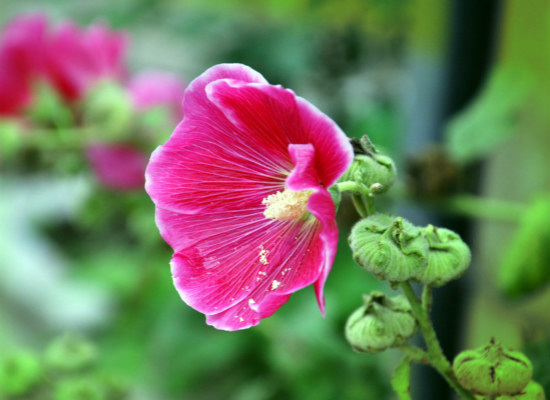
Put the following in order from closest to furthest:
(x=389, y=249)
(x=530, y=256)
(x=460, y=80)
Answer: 1. (x=389, y=249)
2. (x=530, y=256)
3. (x=460, y=80)

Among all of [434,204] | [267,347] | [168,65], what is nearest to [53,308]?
[168,65]

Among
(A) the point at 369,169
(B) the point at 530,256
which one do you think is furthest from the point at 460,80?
(A) the point at 369,169

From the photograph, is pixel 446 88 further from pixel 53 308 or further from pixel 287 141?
pixel 53 308

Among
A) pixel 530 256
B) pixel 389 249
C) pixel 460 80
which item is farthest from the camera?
pixel 460 80

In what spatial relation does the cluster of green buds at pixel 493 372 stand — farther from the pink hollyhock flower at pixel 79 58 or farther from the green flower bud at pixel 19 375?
the pink hollyhock flower at pixel 79 58

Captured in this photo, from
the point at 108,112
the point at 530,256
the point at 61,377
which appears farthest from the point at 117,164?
the point at 530,256

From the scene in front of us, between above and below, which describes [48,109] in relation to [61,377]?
above

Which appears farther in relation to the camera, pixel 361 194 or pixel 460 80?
pixel 460 80

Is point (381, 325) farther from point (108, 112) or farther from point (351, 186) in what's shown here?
point (108, 112)
